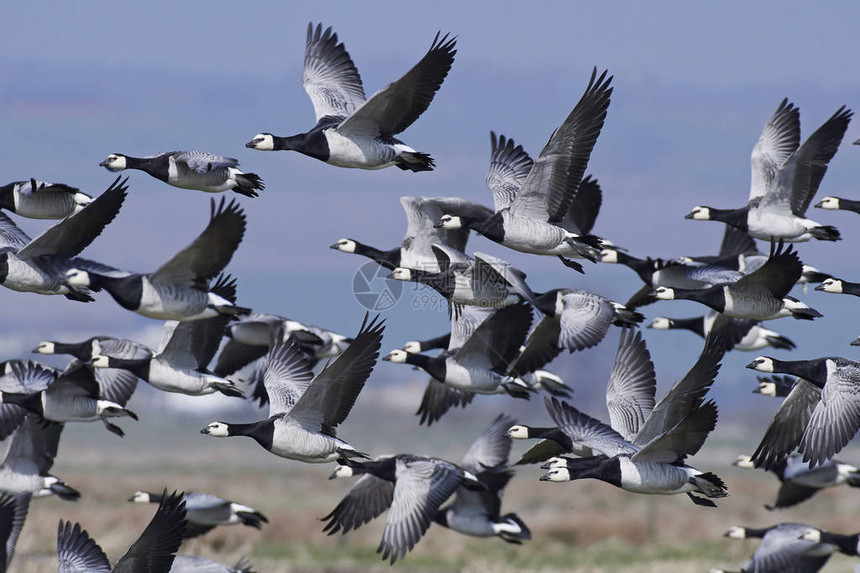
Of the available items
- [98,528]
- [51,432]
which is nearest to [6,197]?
[51,432]

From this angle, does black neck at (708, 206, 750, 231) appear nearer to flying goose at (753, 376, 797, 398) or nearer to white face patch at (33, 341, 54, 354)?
flying goose at (753, 376, 797, 398)

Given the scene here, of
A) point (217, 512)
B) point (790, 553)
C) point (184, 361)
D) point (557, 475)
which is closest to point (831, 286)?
point (790, 553)

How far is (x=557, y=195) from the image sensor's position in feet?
38.3

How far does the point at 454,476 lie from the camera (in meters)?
12.4

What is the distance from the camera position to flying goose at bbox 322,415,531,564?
11719 mm

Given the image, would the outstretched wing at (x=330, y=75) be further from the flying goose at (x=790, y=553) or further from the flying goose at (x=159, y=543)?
the flying goose at (x=790, y=553)

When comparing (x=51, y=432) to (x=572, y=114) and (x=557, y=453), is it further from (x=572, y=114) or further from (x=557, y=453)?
(x=572, y=114)

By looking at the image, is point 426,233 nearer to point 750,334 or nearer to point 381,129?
point 381,129

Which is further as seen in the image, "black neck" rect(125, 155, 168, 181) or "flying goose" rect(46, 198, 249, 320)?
"black neck" rect(125, 155, 168, 181)

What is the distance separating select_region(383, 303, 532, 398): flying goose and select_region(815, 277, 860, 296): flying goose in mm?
3117

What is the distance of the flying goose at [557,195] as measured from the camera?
11125 millimetres

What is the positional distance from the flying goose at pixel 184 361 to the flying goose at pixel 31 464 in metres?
2.50

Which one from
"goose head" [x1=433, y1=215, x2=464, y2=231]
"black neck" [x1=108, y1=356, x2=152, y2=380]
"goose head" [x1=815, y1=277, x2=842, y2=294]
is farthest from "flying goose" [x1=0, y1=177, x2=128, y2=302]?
"goose head" [x1=815, y1=277, x2=842, y2=294]

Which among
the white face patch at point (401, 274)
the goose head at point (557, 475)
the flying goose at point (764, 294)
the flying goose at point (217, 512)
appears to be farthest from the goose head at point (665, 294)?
the flying goose at point (217, 512)
